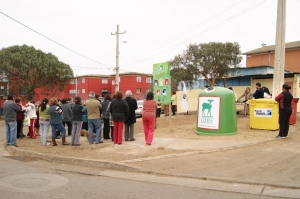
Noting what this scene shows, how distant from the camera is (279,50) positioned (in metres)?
11.9

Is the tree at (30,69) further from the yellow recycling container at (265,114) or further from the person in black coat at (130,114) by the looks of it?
the yellow recycling container at (265,114)

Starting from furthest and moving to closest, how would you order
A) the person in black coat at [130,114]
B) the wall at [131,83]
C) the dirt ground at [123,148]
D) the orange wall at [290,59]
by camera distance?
the wall at [131,83] < the orange wall at [290,59] < the person in black coat at [130,114] < the dirt ground at [123,148]

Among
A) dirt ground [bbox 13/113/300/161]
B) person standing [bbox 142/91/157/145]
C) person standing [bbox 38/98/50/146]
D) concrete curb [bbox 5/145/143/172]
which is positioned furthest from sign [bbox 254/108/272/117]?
person standing [bbox 38/98/50/146]

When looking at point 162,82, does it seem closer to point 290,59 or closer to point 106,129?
point 106,129

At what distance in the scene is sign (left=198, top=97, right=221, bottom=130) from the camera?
392 inches

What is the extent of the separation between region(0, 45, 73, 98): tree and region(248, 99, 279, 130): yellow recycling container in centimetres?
2335

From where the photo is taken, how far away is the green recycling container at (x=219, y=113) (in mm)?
9914

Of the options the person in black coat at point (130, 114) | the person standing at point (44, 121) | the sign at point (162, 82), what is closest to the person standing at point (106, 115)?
the person in black coat at point (130, 114)

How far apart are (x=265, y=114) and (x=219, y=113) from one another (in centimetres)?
198

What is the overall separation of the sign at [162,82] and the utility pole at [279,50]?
4524 millimetres

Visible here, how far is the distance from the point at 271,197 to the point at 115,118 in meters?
5.43

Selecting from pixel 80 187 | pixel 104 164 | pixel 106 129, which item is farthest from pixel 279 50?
pixel 80 187

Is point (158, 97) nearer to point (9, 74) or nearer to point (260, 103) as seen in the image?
point (260, 103)

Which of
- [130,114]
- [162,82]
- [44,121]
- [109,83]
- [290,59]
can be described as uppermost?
[290,59]
